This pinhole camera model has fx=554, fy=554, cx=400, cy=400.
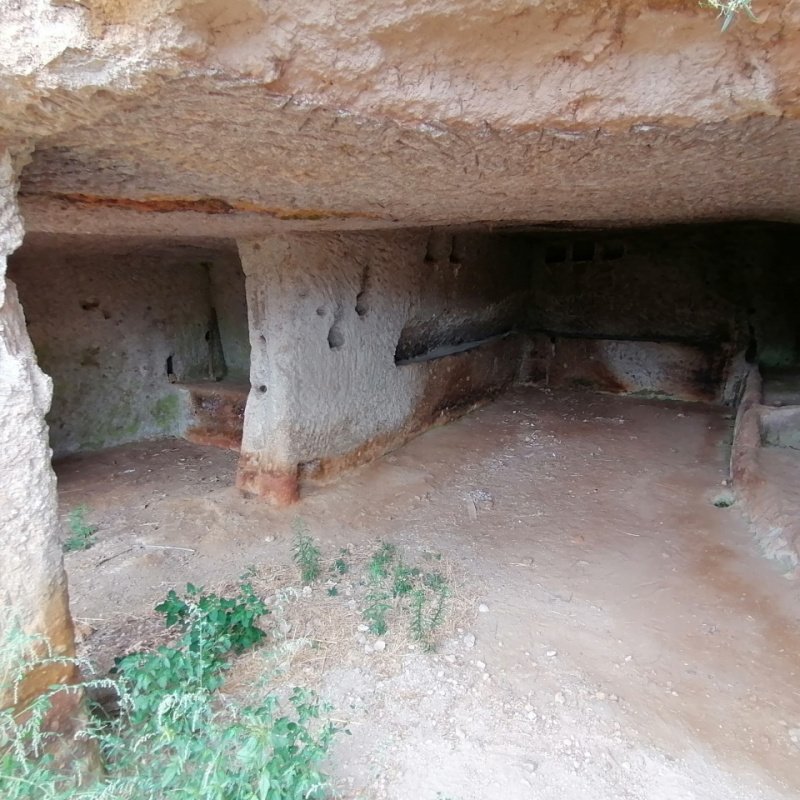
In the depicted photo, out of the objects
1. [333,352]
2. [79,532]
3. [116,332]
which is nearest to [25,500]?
[79,532]

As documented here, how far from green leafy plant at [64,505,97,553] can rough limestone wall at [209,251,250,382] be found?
92.4 inches

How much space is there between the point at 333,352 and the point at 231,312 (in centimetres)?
231

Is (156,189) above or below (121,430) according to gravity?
above

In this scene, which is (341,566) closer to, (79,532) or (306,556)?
(306,556)

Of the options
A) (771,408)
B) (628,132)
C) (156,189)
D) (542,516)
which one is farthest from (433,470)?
(628,132)

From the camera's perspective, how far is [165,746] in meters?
1.54

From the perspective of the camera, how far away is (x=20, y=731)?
1.22 meters

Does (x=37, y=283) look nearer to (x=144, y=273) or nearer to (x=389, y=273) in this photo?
(x=144, y=273)

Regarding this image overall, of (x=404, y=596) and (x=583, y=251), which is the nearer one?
(x=404, y=596)

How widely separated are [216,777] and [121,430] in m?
4.47

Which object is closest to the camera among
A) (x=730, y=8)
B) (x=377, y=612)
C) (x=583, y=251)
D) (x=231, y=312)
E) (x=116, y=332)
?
(x=730, y=8)

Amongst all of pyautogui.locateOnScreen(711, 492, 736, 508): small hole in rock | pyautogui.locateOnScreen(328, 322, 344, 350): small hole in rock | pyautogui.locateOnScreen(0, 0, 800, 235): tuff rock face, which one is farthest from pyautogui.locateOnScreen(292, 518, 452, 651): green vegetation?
pyautogui.locateOnScreen(711, 492, 736, 508): small hole in rock

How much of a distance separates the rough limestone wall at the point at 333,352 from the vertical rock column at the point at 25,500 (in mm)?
2170

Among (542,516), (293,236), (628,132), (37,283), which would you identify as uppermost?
(628,132)
